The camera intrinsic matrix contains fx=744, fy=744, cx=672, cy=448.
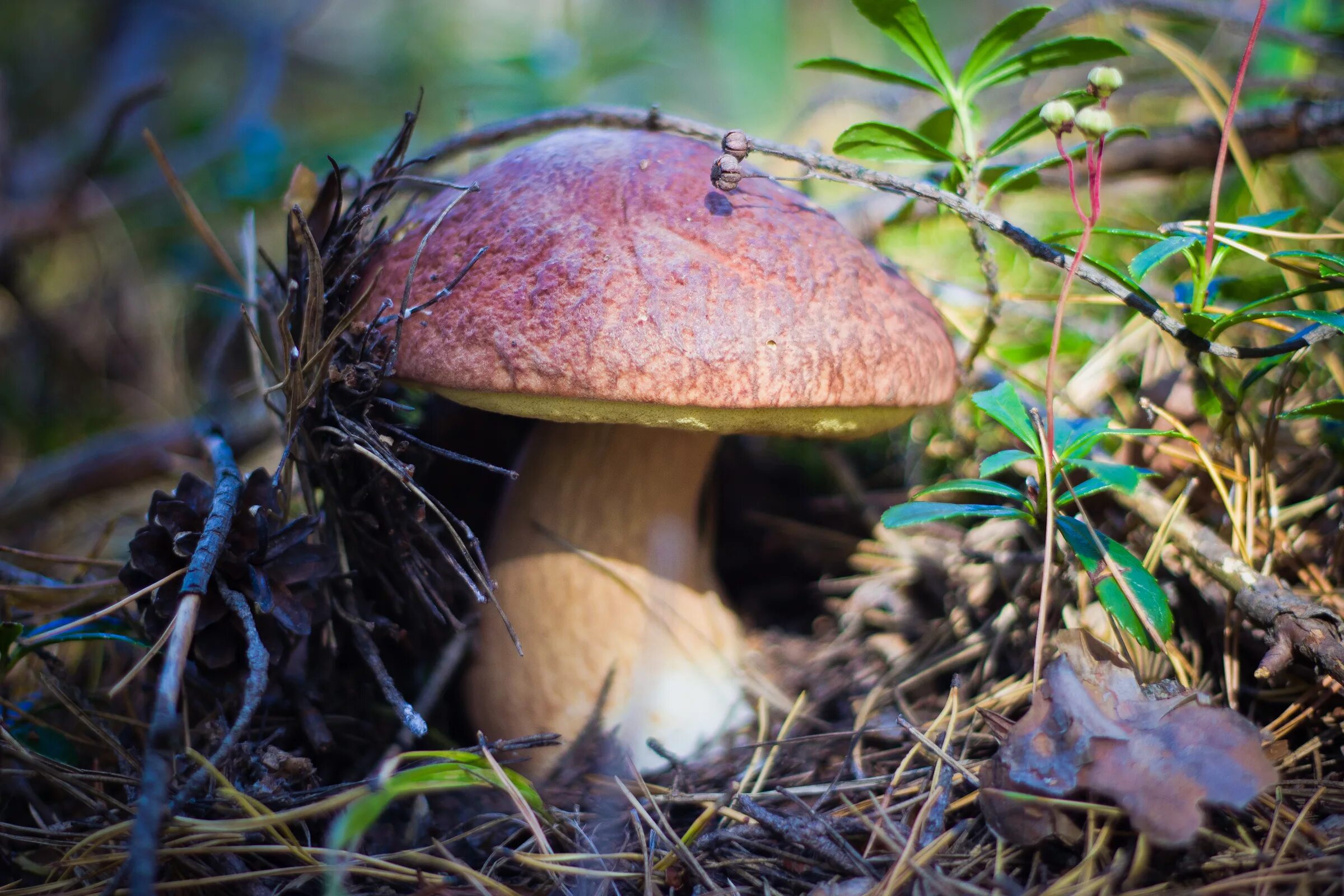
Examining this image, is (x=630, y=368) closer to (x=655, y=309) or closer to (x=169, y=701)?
(x=655, y=309)

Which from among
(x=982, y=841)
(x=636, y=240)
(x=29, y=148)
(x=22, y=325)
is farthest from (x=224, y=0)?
(x=982, y=841)

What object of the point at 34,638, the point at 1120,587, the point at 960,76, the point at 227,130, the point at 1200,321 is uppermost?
the point at 227,130

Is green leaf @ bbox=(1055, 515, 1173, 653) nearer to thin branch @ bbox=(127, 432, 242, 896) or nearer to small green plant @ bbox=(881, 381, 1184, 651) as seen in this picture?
small green plant @ bbox=(881, 381, 1184, 651)

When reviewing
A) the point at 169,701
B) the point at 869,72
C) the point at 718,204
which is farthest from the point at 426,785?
the point at 869,72

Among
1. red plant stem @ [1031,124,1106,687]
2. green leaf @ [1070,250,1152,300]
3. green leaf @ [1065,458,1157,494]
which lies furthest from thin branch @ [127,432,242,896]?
green leaf @ [1070,250,1152,300]

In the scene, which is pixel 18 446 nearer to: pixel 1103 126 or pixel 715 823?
pixel 715 823
